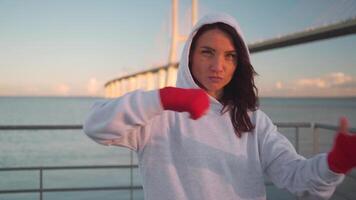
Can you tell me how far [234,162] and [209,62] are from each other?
236mm

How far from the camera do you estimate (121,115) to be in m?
0.80

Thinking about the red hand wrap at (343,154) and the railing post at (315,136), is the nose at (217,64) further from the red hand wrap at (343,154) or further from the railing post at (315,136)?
the railing post at (315,136)

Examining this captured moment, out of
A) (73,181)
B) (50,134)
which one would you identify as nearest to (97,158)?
(73,181)

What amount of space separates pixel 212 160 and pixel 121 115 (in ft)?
0.91

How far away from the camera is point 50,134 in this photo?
1545 centimetres

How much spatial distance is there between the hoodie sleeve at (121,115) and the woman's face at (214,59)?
0.24m

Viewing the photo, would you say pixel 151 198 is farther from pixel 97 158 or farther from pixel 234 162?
pixel 97 158

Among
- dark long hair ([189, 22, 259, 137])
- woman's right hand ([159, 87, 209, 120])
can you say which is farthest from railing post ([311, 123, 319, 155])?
woman's right hand ([159, 87, 209, 120])

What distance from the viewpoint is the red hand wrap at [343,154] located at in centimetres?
78

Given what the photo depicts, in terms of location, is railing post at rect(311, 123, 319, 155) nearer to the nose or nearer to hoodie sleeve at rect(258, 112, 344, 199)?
hoodie sleeve at rect(258, 112, 344, 199)

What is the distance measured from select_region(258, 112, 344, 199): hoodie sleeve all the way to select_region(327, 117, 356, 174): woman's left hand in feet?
0.09

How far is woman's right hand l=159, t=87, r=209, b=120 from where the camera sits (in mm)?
760

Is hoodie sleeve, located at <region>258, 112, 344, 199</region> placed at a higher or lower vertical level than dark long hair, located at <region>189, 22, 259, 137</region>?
lower

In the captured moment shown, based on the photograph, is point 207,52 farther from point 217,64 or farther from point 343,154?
point 343,154
